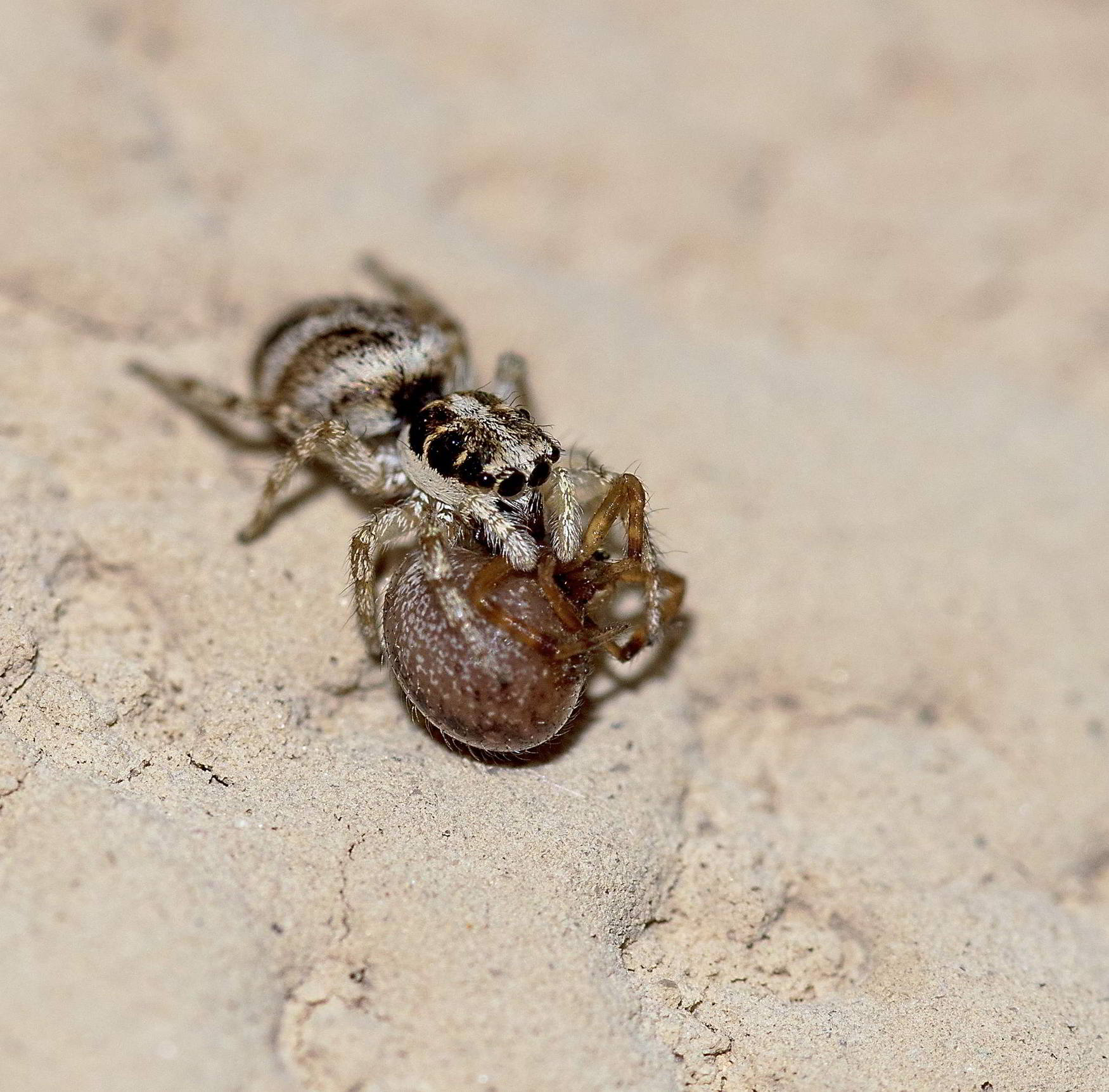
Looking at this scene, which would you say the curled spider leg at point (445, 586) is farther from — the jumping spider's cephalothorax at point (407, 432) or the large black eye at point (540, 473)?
the large black eye at point (540, 473)

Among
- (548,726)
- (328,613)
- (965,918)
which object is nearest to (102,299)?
(328,613)

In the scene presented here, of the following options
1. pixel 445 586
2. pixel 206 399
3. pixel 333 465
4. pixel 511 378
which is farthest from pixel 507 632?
pixel 206 399

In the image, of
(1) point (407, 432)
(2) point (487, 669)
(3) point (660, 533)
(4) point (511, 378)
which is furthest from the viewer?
(4) point (511, 378)

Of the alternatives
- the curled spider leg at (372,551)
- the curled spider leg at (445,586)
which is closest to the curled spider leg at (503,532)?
the curled spider leg at (445,586)

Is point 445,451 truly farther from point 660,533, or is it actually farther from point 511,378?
point 660,533

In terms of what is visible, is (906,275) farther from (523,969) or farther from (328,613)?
(523,969)

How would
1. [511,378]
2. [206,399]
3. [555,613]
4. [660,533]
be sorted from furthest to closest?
[511,378] → [206,399] → [660,533] → [555,613]
